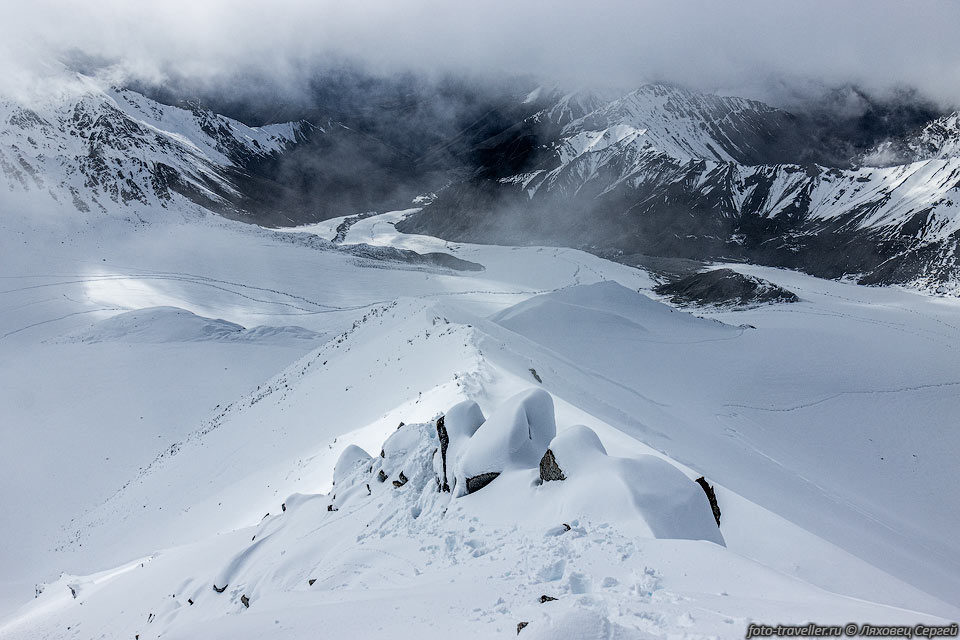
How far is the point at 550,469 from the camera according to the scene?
7.23 m

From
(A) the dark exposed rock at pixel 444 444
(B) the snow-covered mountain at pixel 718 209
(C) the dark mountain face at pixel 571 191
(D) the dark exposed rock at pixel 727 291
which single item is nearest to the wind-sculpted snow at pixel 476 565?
(A) the dark exposed rock at pixel 444 444

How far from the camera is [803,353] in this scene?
31.4m

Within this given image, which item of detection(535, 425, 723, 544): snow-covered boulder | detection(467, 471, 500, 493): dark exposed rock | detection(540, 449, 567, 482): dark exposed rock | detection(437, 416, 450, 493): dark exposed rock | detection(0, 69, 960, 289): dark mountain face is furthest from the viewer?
detection(0, 69, 960, 289): dark mountain face

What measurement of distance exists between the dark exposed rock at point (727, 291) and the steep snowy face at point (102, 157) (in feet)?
272

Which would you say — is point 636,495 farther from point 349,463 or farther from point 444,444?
point 349,463

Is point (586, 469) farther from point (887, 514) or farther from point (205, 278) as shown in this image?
point (205, 278)

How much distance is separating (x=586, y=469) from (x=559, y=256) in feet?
276

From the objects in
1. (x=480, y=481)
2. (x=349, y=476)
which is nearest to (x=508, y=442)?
(x=480, y=481)

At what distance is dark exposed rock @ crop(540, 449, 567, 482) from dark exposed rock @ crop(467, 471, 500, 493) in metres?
0.82

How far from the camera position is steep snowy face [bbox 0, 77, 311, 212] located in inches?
3002

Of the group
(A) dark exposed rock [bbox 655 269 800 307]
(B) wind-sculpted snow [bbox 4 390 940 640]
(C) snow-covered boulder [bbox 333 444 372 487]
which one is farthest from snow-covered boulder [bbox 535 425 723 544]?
(A) dark exposed rock [bbox 655 269 800 307]

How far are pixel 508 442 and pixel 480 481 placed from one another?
72 cm

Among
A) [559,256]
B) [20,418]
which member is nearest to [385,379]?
[20,418]

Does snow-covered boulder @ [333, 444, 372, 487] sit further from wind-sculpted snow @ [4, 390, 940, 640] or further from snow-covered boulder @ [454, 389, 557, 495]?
snow-covered boulder @ [454, 389, 557, 495]
